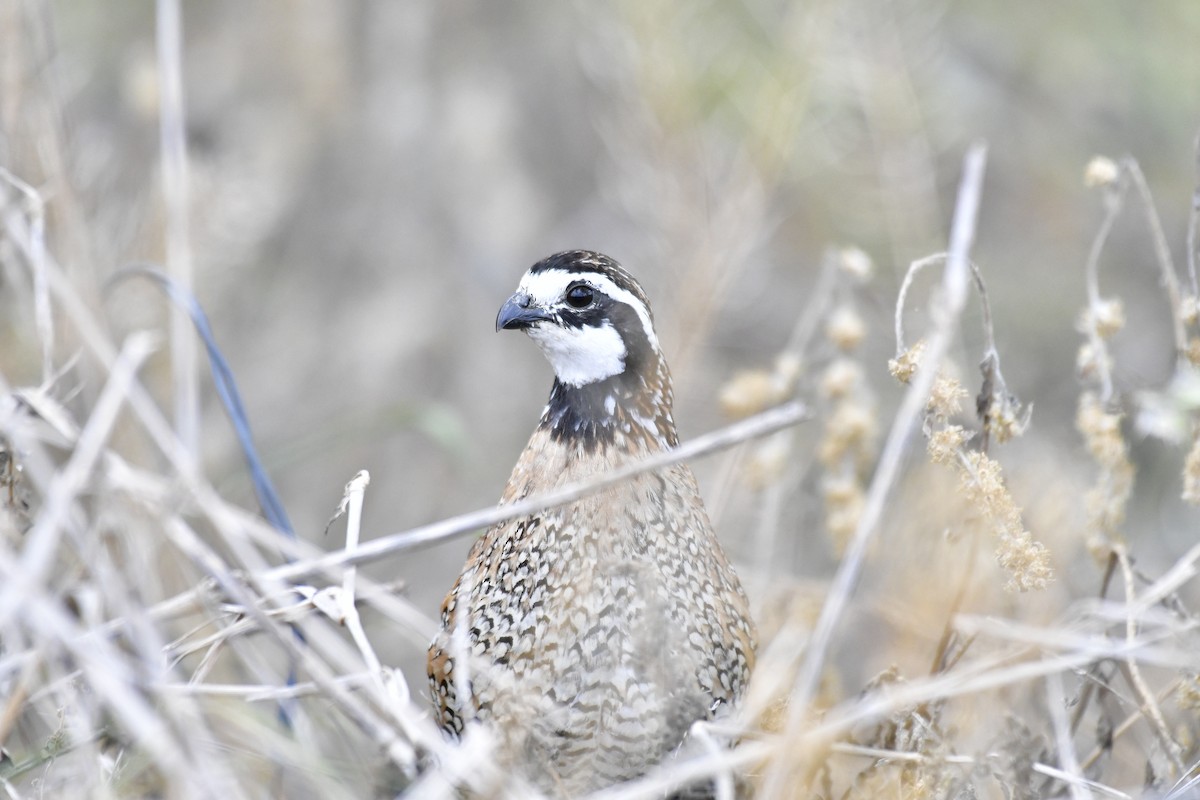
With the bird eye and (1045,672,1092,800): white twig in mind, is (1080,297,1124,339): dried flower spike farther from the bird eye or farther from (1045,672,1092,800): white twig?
the bird eye

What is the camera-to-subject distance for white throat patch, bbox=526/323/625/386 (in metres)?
3.01

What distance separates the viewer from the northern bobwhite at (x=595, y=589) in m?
2.55

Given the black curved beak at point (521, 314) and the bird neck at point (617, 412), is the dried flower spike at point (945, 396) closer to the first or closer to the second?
the bird neck at point (617, 412)

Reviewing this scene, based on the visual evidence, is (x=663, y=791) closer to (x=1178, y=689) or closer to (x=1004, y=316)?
(x=1178, y=689)

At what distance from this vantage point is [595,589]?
2.60 meters

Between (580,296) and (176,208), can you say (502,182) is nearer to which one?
(580,296)

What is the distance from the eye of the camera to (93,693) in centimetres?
218

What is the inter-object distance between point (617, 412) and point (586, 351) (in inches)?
6.9

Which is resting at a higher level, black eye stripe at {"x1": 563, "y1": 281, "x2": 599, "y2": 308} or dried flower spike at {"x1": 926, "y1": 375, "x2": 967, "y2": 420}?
black eye stripe at {"x1": 563, "y1": 281, "x2": 599, "y2": 308}

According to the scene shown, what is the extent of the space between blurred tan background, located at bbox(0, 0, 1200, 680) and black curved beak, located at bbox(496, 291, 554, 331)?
6.57 feet

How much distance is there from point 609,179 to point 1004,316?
2.03 m

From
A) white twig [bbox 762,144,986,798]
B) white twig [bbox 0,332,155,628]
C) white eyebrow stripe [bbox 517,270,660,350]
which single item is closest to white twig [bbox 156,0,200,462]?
white twig [bbox 0,332,155,628]

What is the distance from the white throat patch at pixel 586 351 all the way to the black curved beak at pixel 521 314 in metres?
0.02

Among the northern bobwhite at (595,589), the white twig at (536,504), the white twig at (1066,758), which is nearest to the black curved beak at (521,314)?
the northern bobwhite at (595,589)
